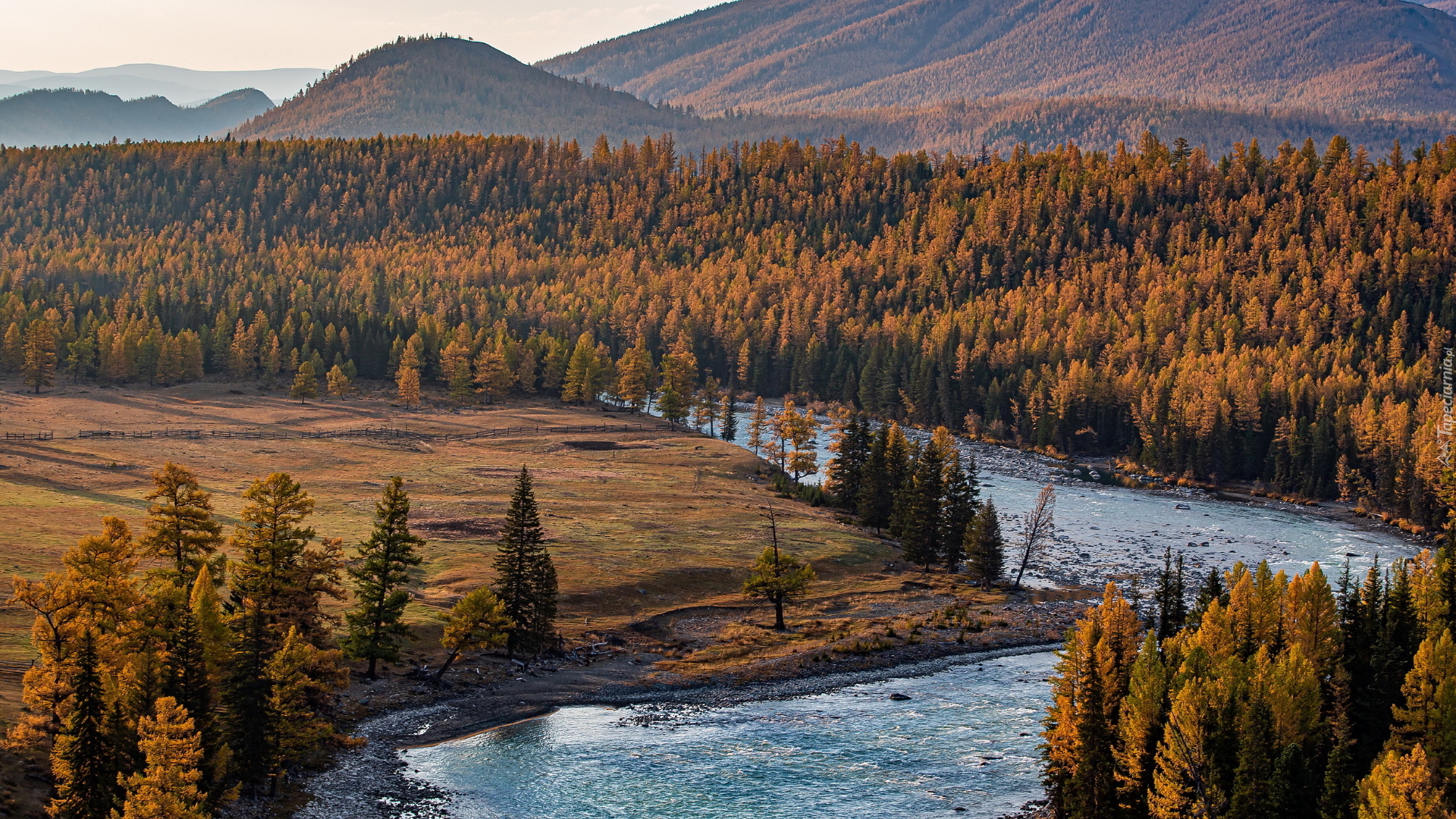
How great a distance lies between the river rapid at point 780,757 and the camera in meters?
59.4

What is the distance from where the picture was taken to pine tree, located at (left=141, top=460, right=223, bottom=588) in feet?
227

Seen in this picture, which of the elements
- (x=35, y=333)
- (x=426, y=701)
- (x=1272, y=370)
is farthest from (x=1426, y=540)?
(x=35, y=333)

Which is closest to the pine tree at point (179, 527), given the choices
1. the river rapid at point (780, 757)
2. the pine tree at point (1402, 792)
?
the river rapid at point (780, 757)

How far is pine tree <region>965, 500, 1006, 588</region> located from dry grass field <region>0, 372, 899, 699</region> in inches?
307

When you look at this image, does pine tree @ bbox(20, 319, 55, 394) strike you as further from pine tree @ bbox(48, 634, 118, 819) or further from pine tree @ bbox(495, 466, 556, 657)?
pine tree @ bbox(48, 634, 118, 819)

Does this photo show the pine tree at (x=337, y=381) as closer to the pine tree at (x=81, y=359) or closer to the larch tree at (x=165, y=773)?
the pine tree at (x=81, y=359)

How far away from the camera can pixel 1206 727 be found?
168ft

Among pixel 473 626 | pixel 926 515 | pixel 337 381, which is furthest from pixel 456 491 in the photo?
pixel 337 381

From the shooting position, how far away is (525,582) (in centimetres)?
8062

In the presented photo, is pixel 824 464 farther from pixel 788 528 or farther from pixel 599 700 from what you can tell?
→ pixel 599 700

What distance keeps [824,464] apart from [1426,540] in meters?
71.9

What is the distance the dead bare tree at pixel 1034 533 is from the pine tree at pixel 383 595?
52.7m

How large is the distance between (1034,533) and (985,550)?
714 centimetres

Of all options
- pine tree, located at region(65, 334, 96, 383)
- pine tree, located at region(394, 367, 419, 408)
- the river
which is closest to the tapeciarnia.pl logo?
the river
